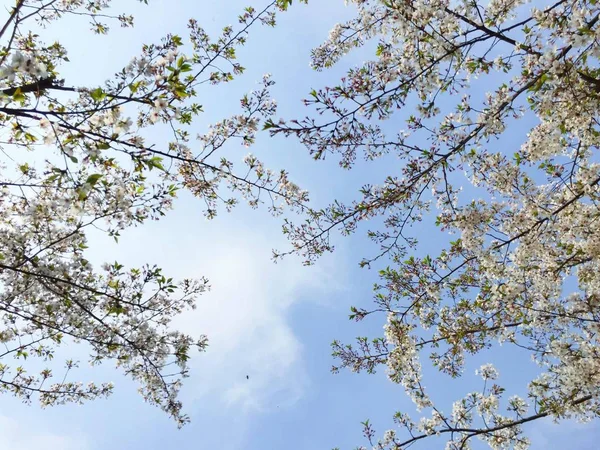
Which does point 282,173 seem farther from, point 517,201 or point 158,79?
point 517,201

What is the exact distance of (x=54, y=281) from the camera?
15.4 ft

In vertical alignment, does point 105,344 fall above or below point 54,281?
below

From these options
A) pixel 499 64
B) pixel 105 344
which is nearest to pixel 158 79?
pixel 105 344

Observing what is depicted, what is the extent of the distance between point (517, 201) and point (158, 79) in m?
6.01

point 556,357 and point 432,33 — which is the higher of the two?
point 432,33

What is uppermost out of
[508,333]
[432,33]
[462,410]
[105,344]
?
[432,33]

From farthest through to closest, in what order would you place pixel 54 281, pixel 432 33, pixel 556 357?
pixel 556 357
pixel 54 281
pixel 432 33

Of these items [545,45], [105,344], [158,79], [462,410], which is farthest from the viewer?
[462,410]

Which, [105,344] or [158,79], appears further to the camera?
[105,344]

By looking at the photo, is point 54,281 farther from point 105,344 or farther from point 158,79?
point 158,79

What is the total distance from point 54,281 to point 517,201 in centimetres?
719

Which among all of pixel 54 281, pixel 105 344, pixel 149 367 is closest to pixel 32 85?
pixel 54 281

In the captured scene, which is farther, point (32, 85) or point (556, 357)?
point (556, 357)

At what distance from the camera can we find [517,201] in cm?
647
